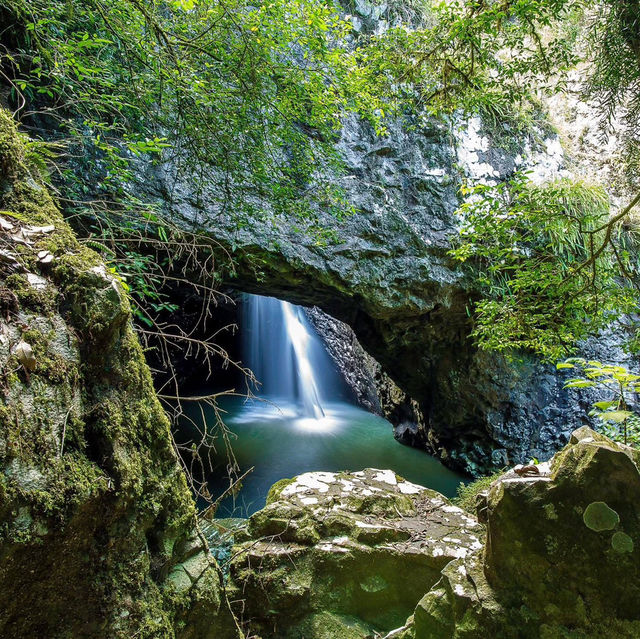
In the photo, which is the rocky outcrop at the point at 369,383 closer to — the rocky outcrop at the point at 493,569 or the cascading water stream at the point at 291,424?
the cascading water stream at the point at 291,424

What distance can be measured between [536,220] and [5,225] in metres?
3.08

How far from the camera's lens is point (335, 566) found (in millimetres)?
2287

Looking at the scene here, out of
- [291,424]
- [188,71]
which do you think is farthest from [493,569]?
[291,424]

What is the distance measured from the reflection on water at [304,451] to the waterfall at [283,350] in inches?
64.0

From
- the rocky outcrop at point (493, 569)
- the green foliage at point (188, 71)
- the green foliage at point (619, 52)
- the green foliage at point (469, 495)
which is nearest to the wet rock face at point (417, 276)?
the green foliage at point (188, 71)

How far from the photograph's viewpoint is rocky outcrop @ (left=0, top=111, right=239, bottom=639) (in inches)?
35.7

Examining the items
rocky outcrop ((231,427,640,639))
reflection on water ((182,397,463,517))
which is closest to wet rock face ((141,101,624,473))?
reflection on water ((182,397,463,517))

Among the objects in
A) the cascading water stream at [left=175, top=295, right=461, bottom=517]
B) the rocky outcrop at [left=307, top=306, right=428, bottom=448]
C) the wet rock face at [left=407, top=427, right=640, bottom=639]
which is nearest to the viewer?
the wet rock face at [left=407, top=427, right=640, bottom=639]

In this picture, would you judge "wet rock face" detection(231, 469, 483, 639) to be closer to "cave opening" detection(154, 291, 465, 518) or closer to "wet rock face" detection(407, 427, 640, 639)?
"wet rock face" detection(407, 427, 640, 639)

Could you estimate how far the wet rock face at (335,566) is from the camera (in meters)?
2.17

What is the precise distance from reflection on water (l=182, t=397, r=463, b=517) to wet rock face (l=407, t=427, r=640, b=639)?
3832 millimetres

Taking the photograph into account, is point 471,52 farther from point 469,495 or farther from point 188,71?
point 469,495

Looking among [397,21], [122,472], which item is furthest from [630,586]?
[397,21]

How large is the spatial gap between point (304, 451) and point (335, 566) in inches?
218
